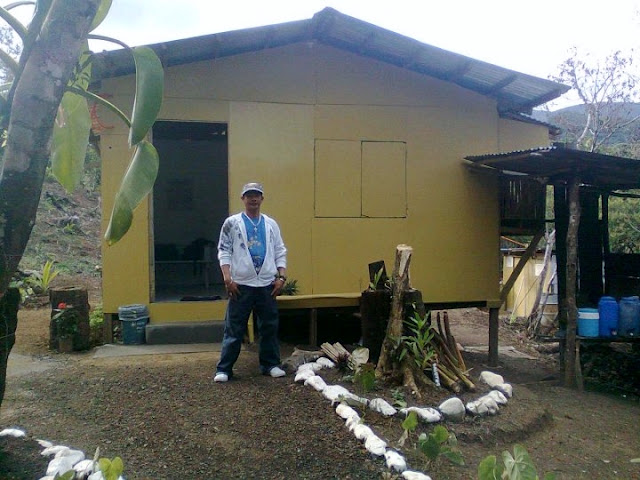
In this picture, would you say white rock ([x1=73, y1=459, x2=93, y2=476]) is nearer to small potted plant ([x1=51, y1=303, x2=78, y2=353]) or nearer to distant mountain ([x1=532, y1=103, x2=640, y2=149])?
small potted plant ([x1=51, y1=303, x2=78, y2=353])

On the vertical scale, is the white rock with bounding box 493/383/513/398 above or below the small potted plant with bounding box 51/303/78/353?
below

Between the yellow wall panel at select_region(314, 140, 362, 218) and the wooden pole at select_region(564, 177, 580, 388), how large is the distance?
2632mm

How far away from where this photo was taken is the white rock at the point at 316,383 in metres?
4.80

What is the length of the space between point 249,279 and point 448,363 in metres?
2.07

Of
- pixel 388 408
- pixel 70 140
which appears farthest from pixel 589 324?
pixel 70 140

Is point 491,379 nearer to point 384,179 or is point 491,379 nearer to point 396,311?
point 396,311

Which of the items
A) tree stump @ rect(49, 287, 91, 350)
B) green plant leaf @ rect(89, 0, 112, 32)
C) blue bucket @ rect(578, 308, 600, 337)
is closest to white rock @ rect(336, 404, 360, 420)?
green plant leaf @ rect(89, 0, 112, 32)

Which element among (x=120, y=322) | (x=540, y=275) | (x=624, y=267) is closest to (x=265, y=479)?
(x=120, y=322)

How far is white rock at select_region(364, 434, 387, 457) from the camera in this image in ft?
12.1

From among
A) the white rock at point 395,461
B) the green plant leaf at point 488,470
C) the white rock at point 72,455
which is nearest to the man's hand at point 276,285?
the white rock at point 395,461

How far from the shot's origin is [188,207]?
1211cm

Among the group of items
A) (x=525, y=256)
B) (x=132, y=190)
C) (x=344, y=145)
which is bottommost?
(x=525, y=256)

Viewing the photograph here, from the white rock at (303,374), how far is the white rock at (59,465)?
2196 mm

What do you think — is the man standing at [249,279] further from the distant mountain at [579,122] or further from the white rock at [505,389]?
the distant mountain at [579,122]
